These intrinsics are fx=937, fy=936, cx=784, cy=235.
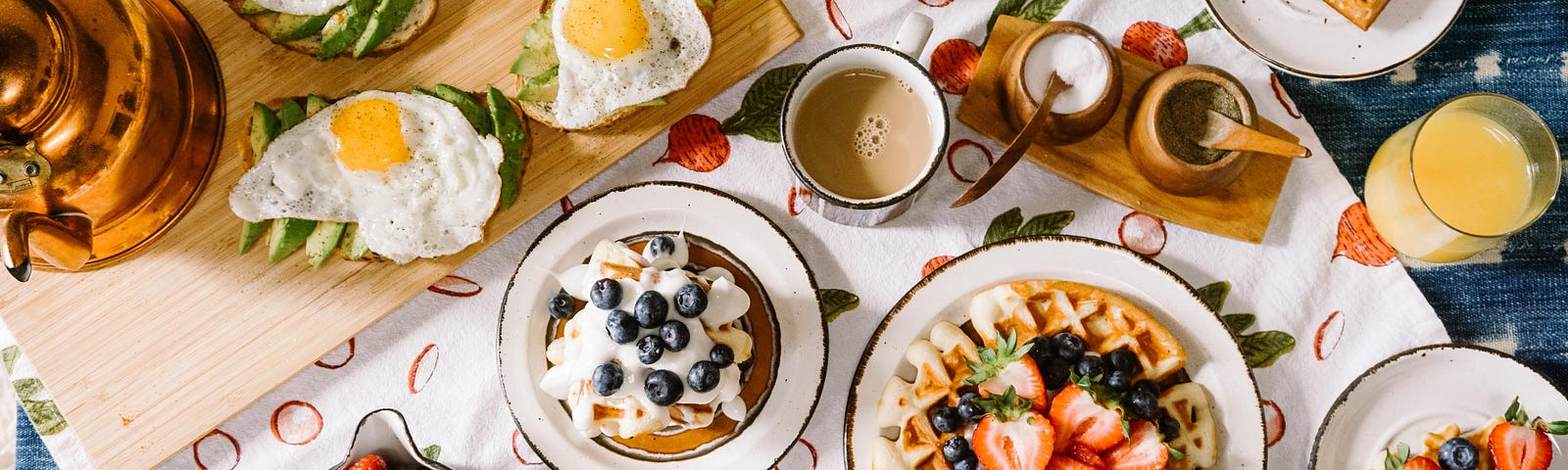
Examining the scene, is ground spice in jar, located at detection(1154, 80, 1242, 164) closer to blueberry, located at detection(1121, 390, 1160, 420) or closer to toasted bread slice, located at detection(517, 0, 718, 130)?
blueberry, located at detection(1121, 390, 1160, 420)

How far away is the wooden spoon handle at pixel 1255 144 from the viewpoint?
1.60 metres

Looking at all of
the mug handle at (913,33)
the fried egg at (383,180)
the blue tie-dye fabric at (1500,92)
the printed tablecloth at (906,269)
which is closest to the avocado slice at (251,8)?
the fried egg at (383,180)

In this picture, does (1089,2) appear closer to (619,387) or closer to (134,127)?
(619,387)

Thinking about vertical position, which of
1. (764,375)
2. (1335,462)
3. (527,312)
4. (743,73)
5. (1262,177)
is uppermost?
(743,73)

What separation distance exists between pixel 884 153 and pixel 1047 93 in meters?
0.32

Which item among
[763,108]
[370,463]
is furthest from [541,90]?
[370,463]

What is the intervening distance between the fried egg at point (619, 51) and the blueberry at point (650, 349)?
450mm

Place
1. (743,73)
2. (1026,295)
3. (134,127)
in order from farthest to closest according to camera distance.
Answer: (743,73) < (1026,295) < (134,127)

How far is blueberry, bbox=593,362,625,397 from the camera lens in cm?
160

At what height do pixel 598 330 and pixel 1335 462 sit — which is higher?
pixel 598 330

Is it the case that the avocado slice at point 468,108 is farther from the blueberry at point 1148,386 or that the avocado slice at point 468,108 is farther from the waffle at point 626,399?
the blueberry at point 1148,386

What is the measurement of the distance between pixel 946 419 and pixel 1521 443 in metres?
1.07

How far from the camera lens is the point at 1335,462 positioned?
1832 mm

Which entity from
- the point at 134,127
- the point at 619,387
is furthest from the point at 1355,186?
the point at 134,127
